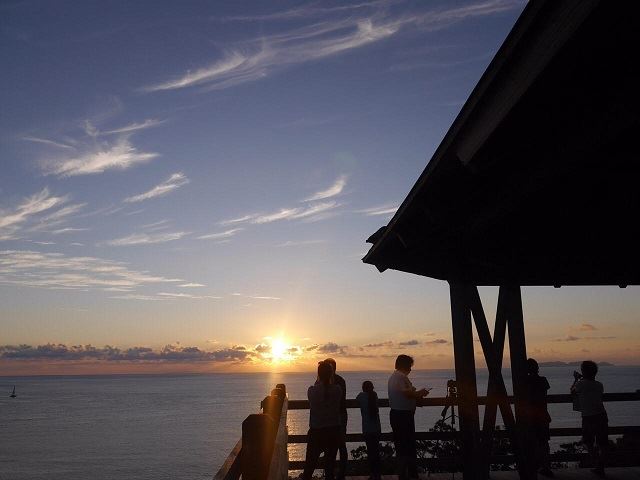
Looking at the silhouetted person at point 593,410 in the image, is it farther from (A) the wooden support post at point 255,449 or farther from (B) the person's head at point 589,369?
(A) the wooden support post at point 255,449

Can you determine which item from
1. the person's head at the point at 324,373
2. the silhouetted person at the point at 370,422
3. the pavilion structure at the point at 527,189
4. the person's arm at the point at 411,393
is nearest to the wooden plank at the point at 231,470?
the pavilion structure at the point at 527,189

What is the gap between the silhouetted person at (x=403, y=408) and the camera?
7.44 m

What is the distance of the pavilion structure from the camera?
2.62 m

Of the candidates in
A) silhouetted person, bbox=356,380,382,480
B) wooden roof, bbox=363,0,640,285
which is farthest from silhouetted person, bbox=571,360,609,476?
silhouetted person, bbox=356,380,382,480

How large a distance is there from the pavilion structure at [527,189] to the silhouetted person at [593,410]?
1.36m

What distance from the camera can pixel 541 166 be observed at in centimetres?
371

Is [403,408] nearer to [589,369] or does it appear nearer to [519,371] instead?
[519,371]

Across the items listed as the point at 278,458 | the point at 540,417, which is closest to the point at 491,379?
the point at 540,417

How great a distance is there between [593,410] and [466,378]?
2.24 meters

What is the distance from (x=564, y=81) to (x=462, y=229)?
2.94m

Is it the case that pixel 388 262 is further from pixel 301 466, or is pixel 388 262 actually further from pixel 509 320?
pixel 301 466

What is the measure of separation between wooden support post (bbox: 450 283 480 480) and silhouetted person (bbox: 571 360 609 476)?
6.19 feet

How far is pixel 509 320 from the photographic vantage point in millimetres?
7070

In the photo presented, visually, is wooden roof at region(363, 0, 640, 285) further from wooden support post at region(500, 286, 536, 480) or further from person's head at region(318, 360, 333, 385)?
person's head at region(318, 360, 333, 385)
